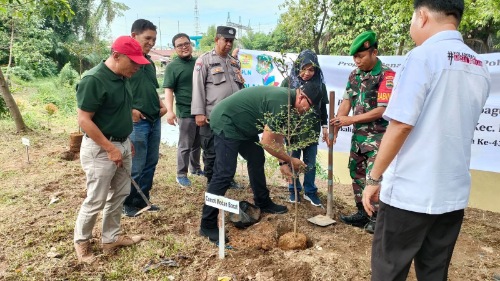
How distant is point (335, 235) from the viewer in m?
3.21

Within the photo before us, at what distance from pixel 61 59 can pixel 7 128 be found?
17.7 meters

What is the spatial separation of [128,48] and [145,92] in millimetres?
1050

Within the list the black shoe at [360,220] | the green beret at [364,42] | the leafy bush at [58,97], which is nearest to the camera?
the green beret at [364,42]

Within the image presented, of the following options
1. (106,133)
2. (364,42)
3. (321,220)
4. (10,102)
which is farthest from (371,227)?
(10,102)

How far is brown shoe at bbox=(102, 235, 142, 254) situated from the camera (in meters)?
2.83

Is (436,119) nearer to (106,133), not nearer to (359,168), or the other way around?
(359,168)

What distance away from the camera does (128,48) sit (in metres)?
2.46

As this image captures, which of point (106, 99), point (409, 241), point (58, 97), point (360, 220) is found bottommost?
point (360, 220)

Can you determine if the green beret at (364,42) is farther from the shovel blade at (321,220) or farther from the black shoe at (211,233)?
the black shoe at (211,233)

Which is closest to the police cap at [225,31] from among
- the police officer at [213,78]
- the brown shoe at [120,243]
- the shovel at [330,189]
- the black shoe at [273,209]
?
the police officer at [213,78]

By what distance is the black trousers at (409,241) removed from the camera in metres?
1.63

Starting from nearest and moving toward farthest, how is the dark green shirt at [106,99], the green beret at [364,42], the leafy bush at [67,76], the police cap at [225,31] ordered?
the dark green shirt at [106,99], the green beret at [364,42], the police cap at [225,31], the leafy bush at [67,76]

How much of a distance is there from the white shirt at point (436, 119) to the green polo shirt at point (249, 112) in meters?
1.33

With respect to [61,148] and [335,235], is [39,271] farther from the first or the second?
[61,148]
